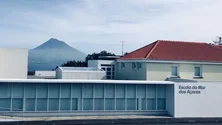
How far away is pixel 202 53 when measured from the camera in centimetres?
3300

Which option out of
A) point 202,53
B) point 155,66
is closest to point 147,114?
point 155,66

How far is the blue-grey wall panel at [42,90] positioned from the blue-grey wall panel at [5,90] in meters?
2.03

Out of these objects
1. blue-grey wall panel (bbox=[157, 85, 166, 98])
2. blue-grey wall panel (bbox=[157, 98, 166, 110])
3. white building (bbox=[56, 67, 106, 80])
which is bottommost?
blue-grey wall panel (bbox=[157, 98, 166, 110])

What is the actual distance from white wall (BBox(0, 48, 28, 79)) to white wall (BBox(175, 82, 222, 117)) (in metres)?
13.7

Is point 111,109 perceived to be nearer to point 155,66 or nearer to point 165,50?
point 155,66

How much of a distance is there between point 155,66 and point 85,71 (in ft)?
25.3

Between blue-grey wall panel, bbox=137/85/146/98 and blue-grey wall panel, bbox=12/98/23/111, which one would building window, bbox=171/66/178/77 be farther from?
blue-grey wall panel, bbox=12/98/23/111

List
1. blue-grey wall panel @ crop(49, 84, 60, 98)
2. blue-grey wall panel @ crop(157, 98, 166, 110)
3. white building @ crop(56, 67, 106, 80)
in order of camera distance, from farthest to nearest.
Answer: white building @ crop(56, 67, 106, 80) → blue-grey wall panel @ crop(157, 98, 166, 110) → blue-grey wall panel @ crop(49, 84, 60, 98)

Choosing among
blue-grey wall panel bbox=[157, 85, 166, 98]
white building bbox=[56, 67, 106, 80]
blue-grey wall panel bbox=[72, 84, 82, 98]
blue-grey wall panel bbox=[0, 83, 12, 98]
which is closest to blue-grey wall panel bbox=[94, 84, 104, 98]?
blue-grey wall panel bbox=[72, 84, 82, 98]

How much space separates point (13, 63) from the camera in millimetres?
30578

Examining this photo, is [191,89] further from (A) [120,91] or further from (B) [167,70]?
(A) [120,91]

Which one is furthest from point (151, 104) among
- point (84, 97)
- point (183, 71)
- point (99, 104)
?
point (183, 71)

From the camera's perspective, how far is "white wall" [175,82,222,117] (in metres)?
26.3

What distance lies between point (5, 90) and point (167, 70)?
547 inches
